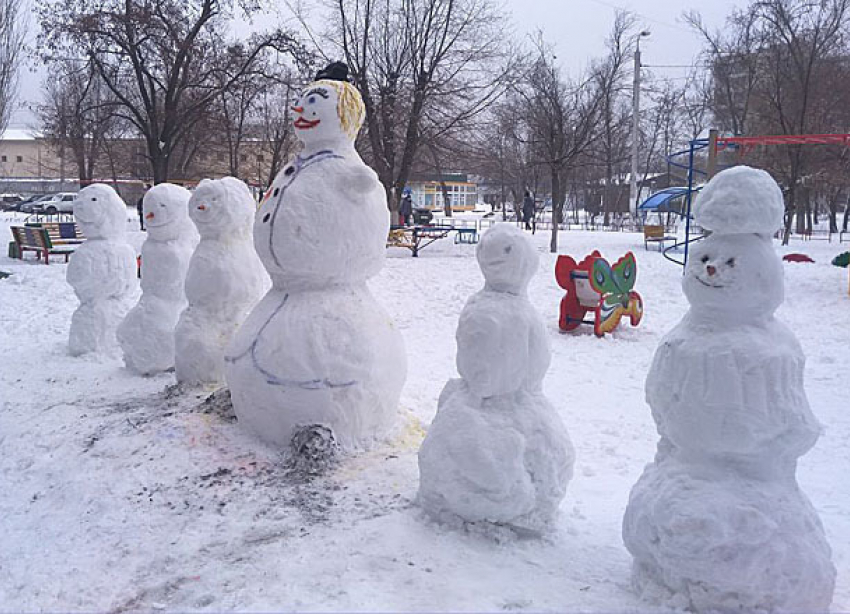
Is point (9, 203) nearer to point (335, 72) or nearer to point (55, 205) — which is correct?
point (55, 205)

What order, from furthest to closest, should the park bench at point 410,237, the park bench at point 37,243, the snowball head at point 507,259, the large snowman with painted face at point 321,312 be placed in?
the park bench at point 410,237, the park bench at point 37,243, the large snowman with painted face at point 321,312, the snowball head at point 507,259

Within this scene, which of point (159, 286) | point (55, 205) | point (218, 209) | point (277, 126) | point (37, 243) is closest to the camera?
point (218, 209)

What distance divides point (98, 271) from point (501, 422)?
18.6ft

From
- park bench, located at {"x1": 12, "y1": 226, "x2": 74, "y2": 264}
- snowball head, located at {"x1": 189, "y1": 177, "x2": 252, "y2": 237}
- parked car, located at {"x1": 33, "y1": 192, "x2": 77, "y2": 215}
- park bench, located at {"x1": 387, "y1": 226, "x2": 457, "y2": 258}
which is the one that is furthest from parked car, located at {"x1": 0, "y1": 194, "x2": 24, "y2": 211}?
snowball head, located at {"x1": 189, "y1": 177, "x2": 252, "y2": 237}

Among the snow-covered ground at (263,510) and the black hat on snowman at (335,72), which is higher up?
the black hat on snowman at (335,72)

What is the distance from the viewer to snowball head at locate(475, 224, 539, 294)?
11.9ft

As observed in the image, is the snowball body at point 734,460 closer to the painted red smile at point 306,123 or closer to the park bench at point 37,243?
the painted red smile at point 306,123

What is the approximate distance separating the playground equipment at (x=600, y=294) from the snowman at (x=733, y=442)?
6.40 meters

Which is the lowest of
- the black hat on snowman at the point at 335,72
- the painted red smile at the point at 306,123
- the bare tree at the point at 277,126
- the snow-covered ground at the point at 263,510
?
the snow-covered ground at the point at 263,510

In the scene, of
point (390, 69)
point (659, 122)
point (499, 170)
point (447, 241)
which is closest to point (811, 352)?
point (447, 241)

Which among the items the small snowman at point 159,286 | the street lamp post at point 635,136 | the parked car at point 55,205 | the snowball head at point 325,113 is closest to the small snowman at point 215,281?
the small snowman at point 159,286

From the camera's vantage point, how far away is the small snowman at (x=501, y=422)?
136 inches

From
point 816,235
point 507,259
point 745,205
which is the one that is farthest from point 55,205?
point 745,205

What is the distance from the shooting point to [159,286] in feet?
22.6
